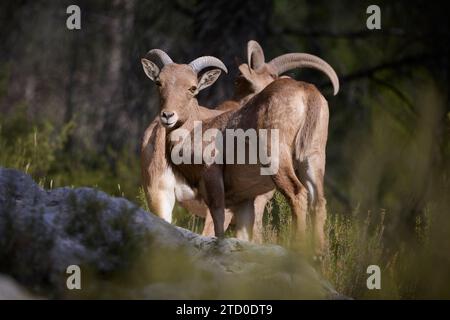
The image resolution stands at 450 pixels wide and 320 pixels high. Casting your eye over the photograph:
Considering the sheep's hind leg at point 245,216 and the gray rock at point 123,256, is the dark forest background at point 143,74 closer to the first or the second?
the sheep's hind leg at point 245,216

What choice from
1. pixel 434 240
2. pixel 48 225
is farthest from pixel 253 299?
pixel 434 240

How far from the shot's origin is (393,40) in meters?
20.8

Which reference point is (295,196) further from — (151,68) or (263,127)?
(151,68)

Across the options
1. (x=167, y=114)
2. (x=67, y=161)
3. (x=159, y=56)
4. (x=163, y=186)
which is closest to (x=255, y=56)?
(x=159, y=56)

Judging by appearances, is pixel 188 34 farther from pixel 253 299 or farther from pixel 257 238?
pixel 253 299

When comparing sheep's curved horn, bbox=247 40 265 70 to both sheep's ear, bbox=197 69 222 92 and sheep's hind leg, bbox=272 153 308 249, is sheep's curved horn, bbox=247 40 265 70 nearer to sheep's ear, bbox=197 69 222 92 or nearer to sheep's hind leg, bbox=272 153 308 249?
sheep's ear, bbox=197 69 222 92

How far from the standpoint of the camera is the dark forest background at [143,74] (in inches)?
674

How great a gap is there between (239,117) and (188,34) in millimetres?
9966

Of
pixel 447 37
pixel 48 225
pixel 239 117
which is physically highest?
pixel 447 37

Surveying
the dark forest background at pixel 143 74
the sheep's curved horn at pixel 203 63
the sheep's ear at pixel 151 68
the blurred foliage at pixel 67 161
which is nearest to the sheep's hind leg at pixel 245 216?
the sheep's curved horn at pixel 203 63

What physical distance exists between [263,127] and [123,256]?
2.39 metres

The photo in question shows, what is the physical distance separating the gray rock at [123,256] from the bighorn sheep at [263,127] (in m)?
1.33

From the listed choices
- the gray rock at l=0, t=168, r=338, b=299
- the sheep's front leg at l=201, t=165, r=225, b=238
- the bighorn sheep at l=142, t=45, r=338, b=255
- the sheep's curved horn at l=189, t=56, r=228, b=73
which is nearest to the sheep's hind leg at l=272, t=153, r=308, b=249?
the bighorn sheep at l=142, t=45, r=338, b=255
